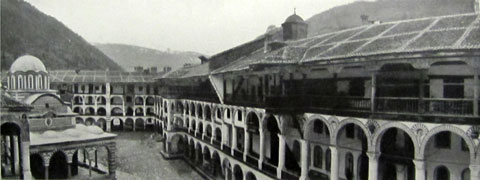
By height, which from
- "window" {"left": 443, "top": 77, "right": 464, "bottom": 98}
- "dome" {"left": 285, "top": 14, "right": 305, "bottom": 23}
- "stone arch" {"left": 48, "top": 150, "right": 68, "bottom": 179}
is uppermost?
"dome" {"left": 285, "top": 14, "right": 305, "bottom": 23}

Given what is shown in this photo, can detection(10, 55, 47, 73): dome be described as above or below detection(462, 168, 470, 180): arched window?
above

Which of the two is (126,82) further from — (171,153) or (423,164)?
(423,164)

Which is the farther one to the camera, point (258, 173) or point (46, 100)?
point (46, 100)

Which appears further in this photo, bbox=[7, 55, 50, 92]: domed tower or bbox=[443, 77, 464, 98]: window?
bbox=[7, 55, 50, 92]: domed tower

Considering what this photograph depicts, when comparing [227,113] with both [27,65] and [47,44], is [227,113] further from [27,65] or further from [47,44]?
[47,44]

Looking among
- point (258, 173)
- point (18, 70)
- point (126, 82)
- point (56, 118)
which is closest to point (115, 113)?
point (126, 82)

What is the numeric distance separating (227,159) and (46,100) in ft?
61.5

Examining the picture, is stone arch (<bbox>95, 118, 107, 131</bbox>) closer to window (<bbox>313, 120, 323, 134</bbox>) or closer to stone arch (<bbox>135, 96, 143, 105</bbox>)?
stone arch (<bbox>135, 96, 143, 105</bbox>)

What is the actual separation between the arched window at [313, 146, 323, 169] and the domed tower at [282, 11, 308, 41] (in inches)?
506

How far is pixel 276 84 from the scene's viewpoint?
2730 centimetres

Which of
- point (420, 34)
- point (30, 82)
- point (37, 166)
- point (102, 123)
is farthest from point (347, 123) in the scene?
point (102, 123)

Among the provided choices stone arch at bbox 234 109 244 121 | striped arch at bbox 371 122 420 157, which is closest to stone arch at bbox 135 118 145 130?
stone arch at bbox 234 109 244 121

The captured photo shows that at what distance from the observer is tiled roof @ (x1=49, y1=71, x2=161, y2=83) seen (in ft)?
241

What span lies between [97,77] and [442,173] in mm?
67891
